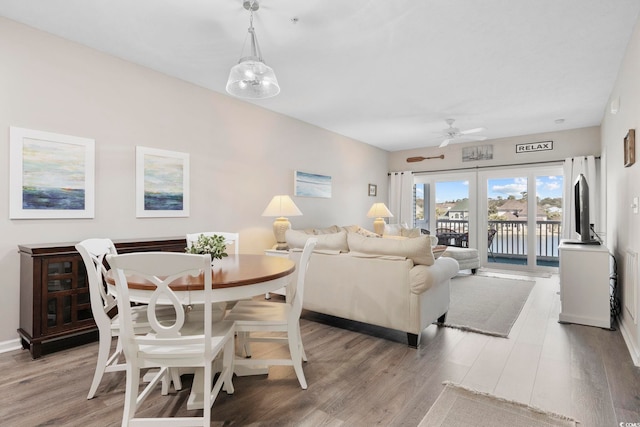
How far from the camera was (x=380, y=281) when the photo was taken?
111 inches

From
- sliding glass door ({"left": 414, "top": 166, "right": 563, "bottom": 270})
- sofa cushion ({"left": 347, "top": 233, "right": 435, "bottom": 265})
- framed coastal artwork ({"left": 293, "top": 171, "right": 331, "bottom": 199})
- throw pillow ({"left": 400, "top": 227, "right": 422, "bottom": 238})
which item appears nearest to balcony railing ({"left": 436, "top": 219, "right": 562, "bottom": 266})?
sliding glass door ({"left": 414, "top": 166, "right": 563, "bottom": 270})

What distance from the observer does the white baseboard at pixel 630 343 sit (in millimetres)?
2365

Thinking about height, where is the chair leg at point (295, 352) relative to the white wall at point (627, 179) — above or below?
below

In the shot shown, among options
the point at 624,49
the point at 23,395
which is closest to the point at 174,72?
the point at 23,395

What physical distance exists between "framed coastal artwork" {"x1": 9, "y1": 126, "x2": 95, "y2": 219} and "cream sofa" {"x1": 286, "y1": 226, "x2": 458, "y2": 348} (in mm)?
1982

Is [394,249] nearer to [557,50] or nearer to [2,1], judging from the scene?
[557,50]

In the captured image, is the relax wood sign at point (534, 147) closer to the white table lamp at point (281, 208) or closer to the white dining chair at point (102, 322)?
the white table lamp at point (281, 208)

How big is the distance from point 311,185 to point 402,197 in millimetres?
2849

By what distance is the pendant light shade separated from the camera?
2.26 metres

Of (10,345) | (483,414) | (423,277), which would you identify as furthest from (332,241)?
(10,345)

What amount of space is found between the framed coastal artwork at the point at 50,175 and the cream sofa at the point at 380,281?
1982 mm

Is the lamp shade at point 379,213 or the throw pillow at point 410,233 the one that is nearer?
the throw pillow at point 410,233

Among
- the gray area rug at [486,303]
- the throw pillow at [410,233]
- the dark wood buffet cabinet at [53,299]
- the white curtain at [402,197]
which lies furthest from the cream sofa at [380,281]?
the white curtain at [402,197]

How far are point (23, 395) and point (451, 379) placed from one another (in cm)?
259
